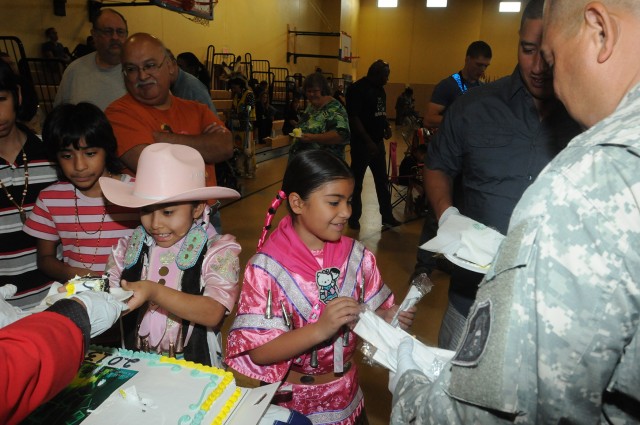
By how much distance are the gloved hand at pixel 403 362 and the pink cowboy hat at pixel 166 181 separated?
0.90 meters

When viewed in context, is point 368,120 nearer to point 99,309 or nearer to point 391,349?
point 391,349

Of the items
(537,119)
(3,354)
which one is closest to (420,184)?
(537,119)

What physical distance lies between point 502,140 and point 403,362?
118cm

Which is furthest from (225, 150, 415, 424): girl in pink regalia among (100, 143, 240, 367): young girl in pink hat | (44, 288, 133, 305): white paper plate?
(44, 288, 133, 305): white paper plate

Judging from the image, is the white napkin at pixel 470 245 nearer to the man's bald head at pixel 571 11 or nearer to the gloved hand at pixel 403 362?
the gloved hand at pixel 403 362

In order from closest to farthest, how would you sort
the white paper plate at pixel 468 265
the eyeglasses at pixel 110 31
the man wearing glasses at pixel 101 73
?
the white paper plate at pixel 468 265, the man wearing glasses at pixel 101 73, the eyeglasses at pixel 110 31

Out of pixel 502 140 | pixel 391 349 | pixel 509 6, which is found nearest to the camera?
A: pixel 391 349

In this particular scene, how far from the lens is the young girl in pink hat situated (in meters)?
1.60

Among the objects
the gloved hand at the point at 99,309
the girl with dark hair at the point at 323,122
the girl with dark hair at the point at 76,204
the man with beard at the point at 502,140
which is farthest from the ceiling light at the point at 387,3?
the gloved hand at the point at 99,309

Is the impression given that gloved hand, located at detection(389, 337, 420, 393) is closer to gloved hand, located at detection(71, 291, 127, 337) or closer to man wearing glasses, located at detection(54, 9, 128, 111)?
gloved hand, located at detection(71, 291, 127, 337)

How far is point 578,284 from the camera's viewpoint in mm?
614

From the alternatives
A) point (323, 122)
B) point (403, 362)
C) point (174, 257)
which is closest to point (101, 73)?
point (174, 257)

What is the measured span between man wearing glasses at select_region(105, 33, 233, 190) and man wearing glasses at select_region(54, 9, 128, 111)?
1.94 feet

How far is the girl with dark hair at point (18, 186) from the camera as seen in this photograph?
6.02ft
